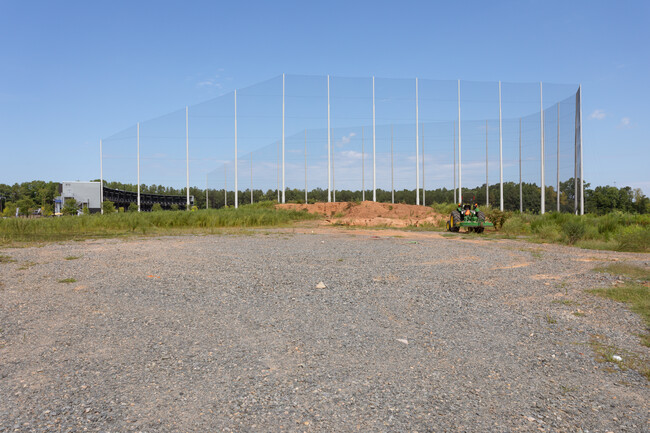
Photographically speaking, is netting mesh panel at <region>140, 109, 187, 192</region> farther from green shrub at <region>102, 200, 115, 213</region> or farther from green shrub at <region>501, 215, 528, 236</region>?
green shrub at <region>501, 215, 528, 236</region>

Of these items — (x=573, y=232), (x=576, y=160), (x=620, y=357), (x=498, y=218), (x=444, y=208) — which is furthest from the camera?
(x=444, y=208)

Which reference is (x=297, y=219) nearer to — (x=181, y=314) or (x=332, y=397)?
(x=181, y=314)

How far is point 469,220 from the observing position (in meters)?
16.4

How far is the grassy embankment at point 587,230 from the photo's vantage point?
11.3 m

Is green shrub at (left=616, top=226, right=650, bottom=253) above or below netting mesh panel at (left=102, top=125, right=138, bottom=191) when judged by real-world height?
below

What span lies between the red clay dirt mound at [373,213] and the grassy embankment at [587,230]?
5294 millimetres

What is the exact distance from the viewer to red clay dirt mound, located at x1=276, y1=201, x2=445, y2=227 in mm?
22453

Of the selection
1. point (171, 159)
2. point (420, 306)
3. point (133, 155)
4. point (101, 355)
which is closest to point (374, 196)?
point (171, 159)

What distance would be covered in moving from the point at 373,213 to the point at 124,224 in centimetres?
1363

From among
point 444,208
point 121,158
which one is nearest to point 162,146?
point 121,158

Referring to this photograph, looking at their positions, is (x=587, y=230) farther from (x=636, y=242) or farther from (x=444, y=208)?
(x=444, y=208)

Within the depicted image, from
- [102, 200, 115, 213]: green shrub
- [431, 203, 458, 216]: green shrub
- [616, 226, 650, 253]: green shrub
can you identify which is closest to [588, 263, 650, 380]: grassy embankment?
[616, 226, 650, 253]: green shrub

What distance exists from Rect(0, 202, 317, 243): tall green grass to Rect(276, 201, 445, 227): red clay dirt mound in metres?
4.15

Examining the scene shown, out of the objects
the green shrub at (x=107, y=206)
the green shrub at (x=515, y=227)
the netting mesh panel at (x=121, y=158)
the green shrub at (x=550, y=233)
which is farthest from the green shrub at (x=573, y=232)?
the netting mesh panel at (x=121, y=158)
